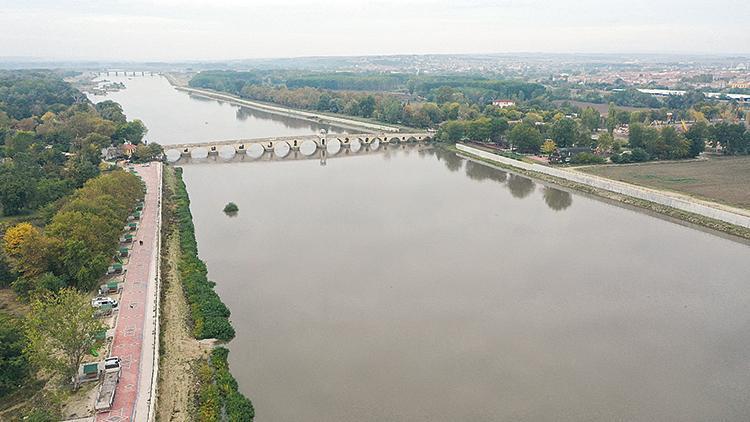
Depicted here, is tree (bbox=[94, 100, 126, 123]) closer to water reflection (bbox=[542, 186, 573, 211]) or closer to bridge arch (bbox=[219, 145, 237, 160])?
bridge arch (bbox=[219, 145, 237, 160])

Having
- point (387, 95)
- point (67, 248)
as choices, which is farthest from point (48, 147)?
point (387, 95)

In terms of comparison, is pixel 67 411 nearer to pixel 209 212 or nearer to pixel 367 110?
pixel 209 212

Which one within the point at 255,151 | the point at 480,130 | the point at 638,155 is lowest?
the point at 255,151

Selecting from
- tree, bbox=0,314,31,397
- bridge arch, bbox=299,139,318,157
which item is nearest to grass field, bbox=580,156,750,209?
bridge arch, bbox=299,139,318,157

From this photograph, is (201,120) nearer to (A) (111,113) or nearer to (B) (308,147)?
(A) (111,113)

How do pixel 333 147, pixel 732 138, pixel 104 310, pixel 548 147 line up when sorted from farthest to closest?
pixel 333 147
pixel 732 138
pixel 548 147
pixel 104 310

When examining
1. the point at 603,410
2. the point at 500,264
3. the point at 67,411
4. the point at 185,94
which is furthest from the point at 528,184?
the point at 185,94

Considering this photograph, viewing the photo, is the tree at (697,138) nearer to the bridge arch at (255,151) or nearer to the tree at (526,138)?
the tree at (526,138)
